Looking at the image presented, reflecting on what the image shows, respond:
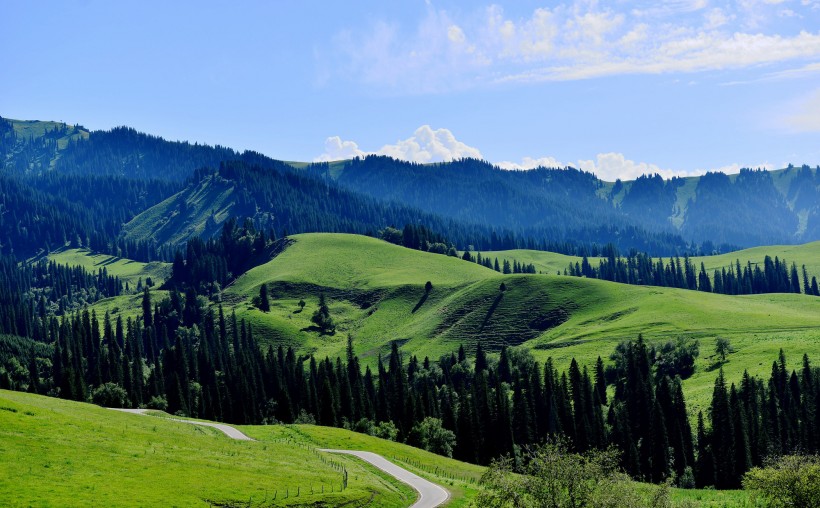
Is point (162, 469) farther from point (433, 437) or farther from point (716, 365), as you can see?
point (716, 365)

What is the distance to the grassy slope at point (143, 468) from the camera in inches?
2363

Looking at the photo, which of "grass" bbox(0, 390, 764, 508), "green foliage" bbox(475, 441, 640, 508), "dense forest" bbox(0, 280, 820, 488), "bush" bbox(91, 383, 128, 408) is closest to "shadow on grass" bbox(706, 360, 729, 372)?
"dense forest" bbox(0, 280, 820, 488)

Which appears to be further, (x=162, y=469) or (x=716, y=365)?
(x=716, y=365)

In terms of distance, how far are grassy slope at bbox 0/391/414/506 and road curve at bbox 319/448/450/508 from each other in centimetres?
183

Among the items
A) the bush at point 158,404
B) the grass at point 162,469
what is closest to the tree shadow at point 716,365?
the grass at point 162,469

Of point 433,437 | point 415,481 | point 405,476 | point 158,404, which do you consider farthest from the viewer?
point 158,404

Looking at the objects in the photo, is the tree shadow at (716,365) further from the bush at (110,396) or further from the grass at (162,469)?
the bush at (110,396)

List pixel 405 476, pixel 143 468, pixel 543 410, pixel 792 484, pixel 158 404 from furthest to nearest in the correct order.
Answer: pixel 158 404, pixel 543 410, pixel 405 476, pixel 792 484, pixel 143 468

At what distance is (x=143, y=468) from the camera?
226ft

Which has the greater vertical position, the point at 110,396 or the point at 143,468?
the point at 143,468

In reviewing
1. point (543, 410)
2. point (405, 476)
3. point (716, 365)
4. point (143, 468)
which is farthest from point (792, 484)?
point (716, 365)

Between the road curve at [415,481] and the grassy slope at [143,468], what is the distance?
6.02ft

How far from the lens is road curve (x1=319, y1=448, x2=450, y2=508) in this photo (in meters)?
73.9

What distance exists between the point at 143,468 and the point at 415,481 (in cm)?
2847
